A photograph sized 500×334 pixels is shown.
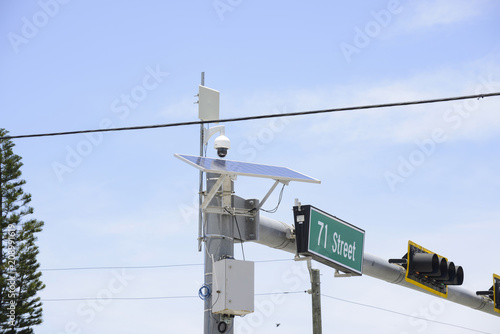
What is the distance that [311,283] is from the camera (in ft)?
60.7

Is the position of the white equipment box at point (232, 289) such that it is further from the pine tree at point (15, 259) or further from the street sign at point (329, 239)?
the pine tree at point (15, 259)

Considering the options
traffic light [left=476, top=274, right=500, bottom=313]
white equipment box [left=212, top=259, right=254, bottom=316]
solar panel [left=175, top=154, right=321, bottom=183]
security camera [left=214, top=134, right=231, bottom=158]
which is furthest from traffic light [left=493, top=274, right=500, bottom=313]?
security camera [left=214, top=134, right=231, bottom=158]

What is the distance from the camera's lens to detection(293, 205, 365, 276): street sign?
12703mm

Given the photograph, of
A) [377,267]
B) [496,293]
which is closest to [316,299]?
[377,267]

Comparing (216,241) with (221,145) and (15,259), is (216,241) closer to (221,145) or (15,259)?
(221,145)

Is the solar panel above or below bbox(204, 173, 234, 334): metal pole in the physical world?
above

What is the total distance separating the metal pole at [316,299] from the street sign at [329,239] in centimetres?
417

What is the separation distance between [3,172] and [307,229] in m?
26.0

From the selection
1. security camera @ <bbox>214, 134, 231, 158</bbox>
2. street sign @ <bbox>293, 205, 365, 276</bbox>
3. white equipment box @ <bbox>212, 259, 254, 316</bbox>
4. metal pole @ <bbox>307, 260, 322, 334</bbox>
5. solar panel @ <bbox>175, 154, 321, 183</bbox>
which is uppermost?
security camera @ <bbox>214, 134, 231, 158</bbox>

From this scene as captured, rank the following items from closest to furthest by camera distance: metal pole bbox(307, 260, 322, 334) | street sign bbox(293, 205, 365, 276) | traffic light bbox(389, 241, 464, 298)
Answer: street sign bbox(293, 205, 365, 276) < traffic light bbox(389, 241, 464, 298) < metal pole bbox(307, 260, 322, 334)

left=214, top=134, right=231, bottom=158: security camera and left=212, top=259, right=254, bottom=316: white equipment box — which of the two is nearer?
left=212, top=259, right=254, bottom=316: white equipment box

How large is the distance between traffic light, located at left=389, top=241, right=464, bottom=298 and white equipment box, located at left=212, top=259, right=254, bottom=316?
5.14m

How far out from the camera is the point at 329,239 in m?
13.3

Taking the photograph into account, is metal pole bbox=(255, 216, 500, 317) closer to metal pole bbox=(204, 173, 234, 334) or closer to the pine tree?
metal pole bbox=(204, 173, 234, 334)
